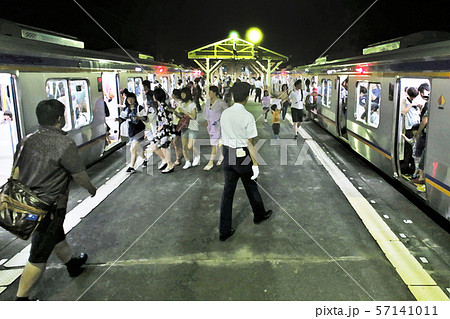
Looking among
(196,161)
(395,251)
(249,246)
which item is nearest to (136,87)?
(196,161)

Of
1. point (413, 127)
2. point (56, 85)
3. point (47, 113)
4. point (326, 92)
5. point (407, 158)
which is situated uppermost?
point (56, 85)

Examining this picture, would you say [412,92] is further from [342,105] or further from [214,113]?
[342,105]

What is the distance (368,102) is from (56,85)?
6.11m

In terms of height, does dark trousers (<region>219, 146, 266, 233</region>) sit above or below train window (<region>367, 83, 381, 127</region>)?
below

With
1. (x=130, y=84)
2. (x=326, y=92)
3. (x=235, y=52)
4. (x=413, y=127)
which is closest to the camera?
(x=413, y=127)

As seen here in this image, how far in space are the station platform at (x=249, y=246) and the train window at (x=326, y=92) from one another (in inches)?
231

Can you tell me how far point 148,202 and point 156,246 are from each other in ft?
4.95

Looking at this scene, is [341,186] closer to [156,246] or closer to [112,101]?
[156,246]

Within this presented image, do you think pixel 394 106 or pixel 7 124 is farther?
pixel 394 106

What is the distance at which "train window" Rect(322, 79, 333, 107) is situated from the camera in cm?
1216

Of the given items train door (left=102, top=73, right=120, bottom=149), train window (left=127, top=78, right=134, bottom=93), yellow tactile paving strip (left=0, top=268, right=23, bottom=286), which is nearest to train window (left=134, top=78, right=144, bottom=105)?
train window (left=127, top=78, right=134, bottom=93)

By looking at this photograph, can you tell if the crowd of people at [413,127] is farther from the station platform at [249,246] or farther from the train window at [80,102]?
the train window at [80,102]

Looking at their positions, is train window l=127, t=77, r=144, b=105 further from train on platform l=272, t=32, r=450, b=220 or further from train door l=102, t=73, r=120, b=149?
train on platform l=272, t=32, r=450, b=220

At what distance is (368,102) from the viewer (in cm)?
800
